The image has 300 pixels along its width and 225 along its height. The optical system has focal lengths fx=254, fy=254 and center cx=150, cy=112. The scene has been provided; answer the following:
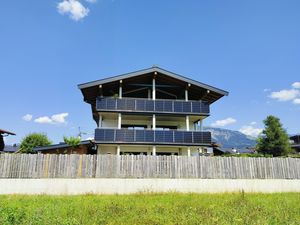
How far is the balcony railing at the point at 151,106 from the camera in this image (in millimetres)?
24453

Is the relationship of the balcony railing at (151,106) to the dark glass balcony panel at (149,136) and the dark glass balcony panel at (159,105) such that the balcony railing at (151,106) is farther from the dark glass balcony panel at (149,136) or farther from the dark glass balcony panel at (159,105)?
the dark glass balcony panel at (149,136)

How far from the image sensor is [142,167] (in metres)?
16.2

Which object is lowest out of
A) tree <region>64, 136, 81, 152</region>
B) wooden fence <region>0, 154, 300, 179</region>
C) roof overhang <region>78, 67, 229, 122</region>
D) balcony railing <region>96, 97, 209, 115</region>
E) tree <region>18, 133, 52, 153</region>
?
wooden fence <region>0, 154, 300, 179</region>

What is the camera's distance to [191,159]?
16.8m

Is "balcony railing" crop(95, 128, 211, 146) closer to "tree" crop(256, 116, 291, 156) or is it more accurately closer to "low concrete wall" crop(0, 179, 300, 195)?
"low concrete wall" crop(0, 179, 300, 195)

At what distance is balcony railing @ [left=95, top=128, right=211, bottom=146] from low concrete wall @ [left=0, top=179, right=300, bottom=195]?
27.2 feet

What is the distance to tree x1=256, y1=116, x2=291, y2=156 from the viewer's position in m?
35.2

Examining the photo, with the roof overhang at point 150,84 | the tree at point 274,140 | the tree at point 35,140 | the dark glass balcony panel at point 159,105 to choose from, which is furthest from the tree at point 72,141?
the tree at point 274,140

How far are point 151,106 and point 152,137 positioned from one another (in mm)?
3103

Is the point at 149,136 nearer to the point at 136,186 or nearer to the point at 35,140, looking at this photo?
the point at 136,186

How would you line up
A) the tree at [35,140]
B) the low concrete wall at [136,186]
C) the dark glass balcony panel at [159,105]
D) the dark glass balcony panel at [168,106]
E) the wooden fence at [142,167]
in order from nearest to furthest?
the low concrete wall at [136,186] → the wooden fence at [142,167] → the dark glass balcony panel at [159,105] → the dark glass balcony panel at [168,106] → the tree at [35,140]

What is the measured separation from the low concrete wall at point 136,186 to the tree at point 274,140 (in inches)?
768

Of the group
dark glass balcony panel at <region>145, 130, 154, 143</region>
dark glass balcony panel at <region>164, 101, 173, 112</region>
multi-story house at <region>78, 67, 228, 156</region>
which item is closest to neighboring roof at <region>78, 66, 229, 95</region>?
multi-story house at <region>78, 67, 228, 156</region>

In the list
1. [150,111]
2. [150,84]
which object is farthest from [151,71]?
[150,111]
